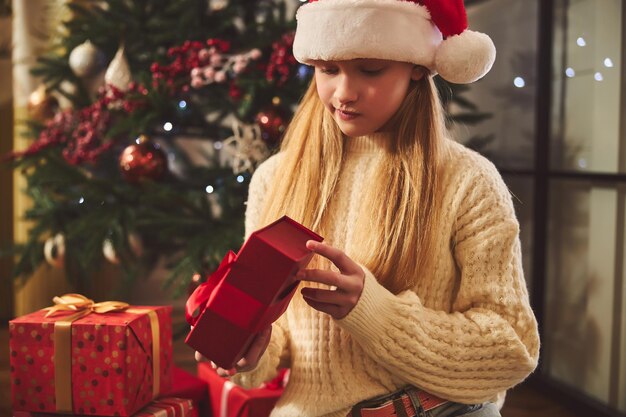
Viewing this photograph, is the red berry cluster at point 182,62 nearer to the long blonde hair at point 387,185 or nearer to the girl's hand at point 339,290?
the long blonde hair at point 387,185

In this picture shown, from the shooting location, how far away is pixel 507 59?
2838 mm

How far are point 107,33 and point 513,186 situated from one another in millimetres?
1672

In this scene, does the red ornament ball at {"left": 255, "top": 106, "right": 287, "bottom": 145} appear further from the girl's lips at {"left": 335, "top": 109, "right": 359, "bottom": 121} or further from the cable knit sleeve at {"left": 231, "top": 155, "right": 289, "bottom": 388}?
the girl's lips at {"left": 335, "top": 109, "right": 359, "bottom": 121}

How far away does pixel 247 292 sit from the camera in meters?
0.83

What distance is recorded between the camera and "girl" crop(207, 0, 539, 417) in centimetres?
101

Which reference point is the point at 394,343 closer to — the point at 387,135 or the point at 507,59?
the point at 387,135

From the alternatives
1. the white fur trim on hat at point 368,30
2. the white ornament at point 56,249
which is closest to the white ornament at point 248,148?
the white ornament at point 56,249

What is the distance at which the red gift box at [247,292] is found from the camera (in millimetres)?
821

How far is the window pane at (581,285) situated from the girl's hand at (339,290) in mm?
1601

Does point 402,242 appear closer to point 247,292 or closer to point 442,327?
point 442,327

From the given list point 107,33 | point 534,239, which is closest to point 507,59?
point 534,239

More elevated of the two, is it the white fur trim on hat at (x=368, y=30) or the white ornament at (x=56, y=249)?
the white fur trim on hat at (x=368, y=30)

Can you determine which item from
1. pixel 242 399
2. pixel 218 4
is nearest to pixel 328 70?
pixel 242 399

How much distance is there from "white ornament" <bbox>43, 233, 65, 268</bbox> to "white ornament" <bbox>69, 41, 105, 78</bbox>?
1.79 feet
